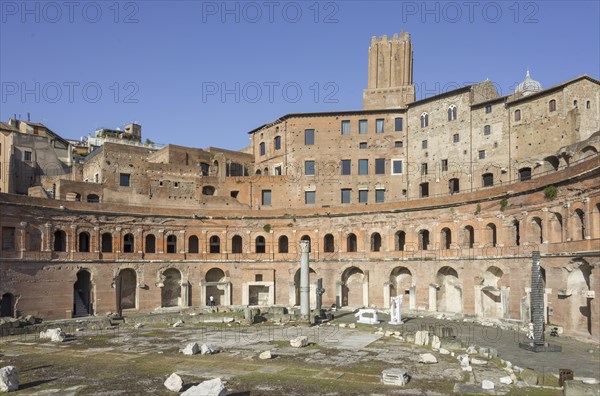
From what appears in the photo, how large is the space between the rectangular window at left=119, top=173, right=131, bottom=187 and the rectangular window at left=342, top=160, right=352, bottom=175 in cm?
1953

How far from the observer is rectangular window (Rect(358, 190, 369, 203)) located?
50438 millimetres

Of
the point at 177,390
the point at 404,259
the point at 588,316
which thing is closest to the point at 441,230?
the point at 404,259

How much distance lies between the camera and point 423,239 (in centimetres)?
4269

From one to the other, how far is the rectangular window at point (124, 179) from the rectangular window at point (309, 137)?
1655 cm

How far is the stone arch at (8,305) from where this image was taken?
36438 mm

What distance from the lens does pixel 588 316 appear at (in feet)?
87.5

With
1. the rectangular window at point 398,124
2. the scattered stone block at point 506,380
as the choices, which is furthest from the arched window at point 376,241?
the scattered stone block at point 506,380

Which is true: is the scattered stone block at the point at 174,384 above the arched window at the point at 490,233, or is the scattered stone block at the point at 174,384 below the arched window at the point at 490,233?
below

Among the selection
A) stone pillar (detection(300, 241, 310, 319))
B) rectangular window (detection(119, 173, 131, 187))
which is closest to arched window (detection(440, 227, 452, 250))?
stone pillar (detection(300, 241, 310, 319))

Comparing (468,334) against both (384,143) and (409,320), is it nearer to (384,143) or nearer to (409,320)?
(409,320)

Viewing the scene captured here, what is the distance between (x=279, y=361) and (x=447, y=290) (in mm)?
19884

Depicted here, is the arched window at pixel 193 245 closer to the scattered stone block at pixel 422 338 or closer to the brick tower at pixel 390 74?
the brick tower at pixel 390 74

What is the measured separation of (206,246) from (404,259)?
55.0ft

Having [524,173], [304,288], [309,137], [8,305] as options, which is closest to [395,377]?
[304,288]
